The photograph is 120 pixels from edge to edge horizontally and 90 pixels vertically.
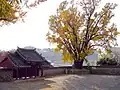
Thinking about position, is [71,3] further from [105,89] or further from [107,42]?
[105,89]

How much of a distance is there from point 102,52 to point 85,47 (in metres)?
3.33

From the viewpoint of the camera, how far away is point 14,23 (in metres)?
28.3

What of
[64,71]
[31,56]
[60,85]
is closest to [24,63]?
[31,56]

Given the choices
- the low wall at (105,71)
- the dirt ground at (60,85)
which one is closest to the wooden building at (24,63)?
the dirt ground at (60,85)

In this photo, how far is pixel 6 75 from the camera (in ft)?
100

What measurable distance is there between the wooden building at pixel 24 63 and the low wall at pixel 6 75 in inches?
28.1

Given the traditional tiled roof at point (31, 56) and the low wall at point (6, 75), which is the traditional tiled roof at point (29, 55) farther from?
the low wall at point (6, 75)

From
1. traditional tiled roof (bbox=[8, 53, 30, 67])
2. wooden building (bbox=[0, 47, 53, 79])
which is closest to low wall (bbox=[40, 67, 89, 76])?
wooden building (bbox=[0, 47, 53, 79])

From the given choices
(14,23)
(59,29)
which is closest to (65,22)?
(59,29)

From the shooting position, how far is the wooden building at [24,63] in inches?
1252

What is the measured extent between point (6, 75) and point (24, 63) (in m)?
3.61

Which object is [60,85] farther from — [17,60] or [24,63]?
[17,60]

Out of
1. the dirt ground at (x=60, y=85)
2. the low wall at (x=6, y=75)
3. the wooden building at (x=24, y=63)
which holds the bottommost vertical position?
the dirt ground at (x=60, y=85)

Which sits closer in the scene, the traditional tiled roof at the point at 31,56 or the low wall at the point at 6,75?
the low wall at the point at 6,75
